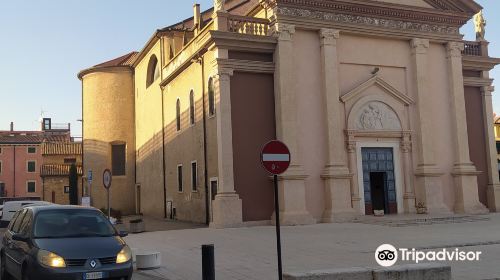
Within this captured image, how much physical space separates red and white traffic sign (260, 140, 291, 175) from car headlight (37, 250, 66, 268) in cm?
353

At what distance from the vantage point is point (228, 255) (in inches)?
515

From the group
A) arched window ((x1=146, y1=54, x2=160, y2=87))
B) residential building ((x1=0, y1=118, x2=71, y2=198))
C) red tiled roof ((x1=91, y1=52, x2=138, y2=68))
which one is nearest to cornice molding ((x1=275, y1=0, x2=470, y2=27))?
arched window ((x1=146, y1=54, x2=160, y2=87))

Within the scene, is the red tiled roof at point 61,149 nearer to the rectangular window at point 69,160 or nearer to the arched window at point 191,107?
the rectangular window at point 69,160

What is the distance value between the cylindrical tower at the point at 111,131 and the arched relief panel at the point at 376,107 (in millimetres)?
19352

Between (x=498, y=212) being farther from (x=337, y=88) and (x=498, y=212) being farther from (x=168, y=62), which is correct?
(x=168, y=62)

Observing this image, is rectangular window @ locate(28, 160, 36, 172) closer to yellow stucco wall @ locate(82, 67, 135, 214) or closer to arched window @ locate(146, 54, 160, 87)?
yellow stucco wall @ locate(82, 67, 135, 214)

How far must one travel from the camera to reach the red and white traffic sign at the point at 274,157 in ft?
28.6

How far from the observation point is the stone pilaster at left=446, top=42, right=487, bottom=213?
969 inches

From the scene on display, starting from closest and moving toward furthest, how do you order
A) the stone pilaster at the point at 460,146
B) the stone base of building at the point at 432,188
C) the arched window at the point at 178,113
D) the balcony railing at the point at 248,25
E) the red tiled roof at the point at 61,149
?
1. the balcony railing at the point at 248,25
2. the stone base of building at the point at 432,188
3. the stone pilaster at the point at 460,146
4. the arched window at the point at 178,113
5. the red tiled roof at the point at 61,149

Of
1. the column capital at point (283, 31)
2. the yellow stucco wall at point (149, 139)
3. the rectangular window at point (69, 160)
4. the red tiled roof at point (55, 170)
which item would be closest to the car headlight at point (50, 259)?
the column capital at point (283, 31)

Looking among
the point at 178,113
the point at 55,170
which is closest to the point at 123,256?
the point at 178,113

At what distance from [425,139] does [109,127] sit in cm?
2259

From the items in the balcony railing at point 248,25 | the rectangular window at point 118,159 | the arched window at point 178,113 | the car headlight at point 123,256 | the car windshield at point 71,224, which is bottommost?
the car headlight at point 123,256

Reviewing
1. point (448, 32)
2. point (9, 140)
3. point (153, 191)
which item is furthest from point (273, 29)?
point (9, 140)
